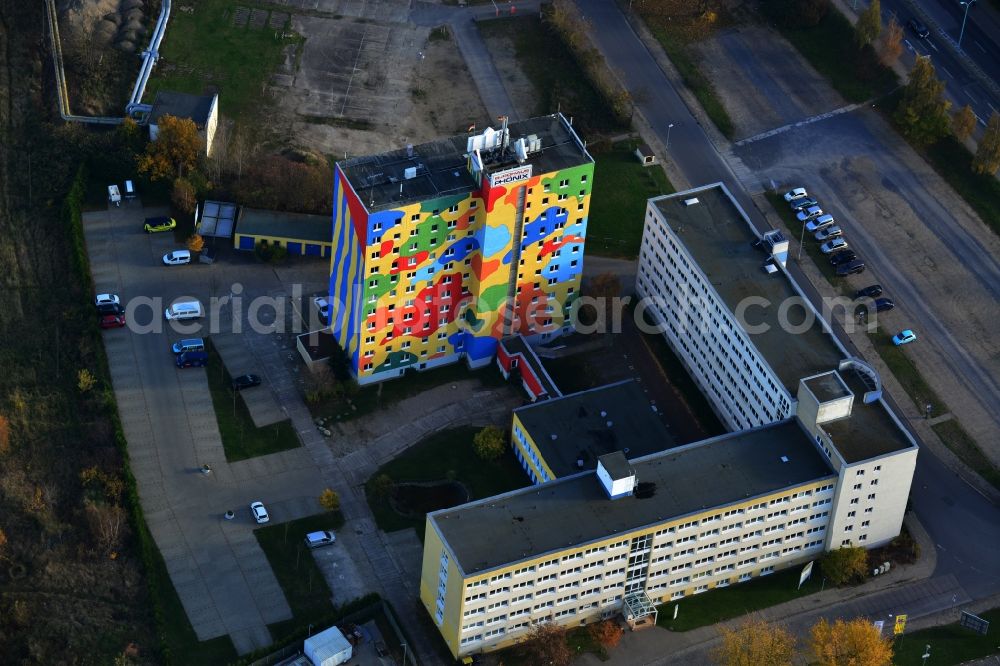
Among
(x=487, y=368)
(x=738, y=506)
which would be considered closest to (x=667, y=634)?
(x=738, y=506)

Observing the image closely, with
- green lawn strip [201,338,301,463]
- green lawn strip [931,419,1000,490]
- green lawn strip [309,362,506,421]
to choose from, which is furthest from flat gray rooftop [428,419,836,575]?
green lawn strip [309,362,506,421]

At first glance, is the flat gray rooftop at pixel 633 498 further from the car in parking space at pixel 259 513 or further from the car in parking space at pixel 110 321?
the car in parking space at pixel 110 321

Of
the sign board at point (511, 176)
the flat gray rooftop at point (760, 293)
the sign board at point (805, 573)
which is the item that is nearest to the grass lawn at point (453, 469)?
the sign board at point (511, 176)

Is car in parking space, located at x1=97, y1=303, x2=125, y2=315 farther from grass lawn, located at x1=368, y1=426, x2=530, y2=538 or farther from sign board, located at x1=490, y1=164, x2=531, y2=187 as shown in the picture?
sign board, located at x1=490, y1=164, x2=531, y2=187

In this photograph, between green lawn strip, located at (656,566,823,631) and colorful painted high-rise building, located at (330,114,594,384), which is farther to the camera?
colorful painted high-rise building, located at (330,114,594,384)

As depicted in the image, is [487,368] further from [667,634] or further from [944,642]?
[944,642]
